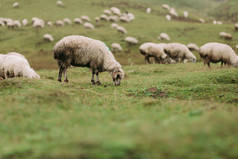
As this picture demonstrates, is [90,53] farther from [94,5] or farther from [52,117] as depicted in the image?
[94,5]

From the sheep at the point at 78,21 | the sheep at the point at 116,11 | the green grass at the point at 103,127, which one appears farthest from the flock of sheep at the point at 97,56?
the sheep at the point at 116,11

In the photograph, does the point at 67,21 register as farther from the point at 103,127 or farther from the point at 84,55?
the point at 103,127

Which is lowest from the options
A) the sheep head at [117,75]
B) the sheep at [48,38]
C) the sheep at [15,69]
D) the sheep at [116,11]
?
the sheep head at [117,75]

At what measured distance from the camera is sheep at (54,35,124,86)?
13812 mm

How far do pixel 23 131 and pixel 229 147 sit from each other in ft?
15.7

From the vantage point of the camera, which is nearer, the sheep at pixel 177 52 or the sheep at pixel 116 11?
the sheep at pixel 177 52

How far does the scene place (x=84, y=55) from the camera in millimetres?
14039

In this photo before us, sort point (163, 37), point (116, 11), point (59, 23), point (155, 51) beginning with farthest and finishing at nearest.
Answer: point (116, 11)
point (59, 23)
point (163, 37)
point (155, 51)

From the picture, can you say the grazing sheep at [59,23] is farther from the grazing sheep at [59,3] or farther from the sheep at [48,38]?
the grazing sheep at [59,3]

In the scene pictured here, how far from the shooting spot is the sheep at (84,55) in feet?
45.3

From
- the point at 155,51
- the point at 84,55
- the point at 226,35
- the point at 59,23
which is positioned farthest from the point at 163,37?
the point at 84,55

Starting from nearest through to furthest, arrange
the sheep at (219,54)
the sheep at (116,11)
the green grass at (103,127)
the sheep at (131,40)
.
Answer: the green grass at (103,127), the sheep at (219,54), the sheep at (131,40), the sheep at (116,11)

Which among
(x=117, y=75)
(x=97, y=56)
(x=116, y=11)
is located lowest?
(x=117, y=75)

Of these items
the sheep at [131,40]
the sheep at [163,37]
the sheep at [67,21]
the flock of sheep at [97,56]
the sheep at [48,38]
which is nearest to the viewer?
the flock of sheep at [97,56]
